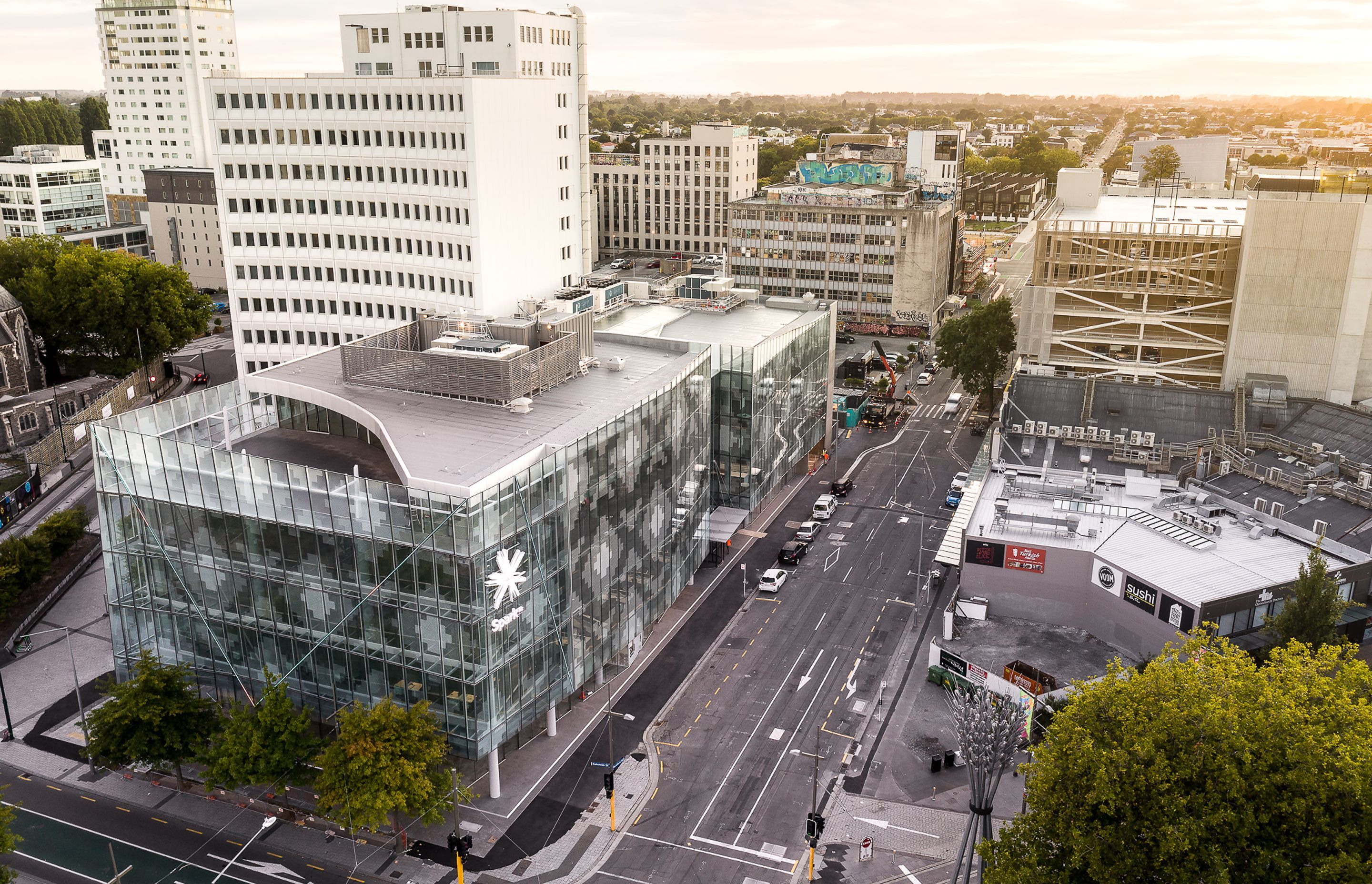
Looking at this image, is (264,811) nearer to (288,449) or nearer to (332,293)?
(288,449)

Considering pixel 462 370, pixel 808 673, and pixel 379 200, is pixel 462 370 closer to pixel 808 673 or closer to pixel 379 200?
pixel 808 673

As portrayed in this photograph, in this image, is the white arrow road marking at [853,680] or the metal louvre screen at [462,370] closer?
the metal louvre screen at [462,370]

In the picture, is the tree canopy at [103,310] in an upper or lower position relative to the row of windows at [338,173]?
lower

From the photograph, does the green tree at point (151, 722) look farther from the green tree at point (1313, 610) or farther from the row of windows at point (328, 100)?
the green tree at point (1313, 610)

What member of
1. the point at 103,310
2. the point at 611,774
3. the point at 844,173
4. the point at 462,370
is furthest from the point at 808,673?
the point at 844,173

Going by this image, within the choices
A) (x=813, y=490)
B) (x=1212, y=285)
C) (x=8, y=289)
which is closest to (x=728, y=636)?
(x=813, y=490)

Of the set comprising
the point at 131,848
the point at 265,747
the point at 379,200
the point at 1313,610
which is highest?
the point at 379,200

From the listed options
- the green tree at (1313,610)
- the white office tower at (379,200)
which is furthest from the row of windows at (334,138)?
the green tree at (1313,610)
